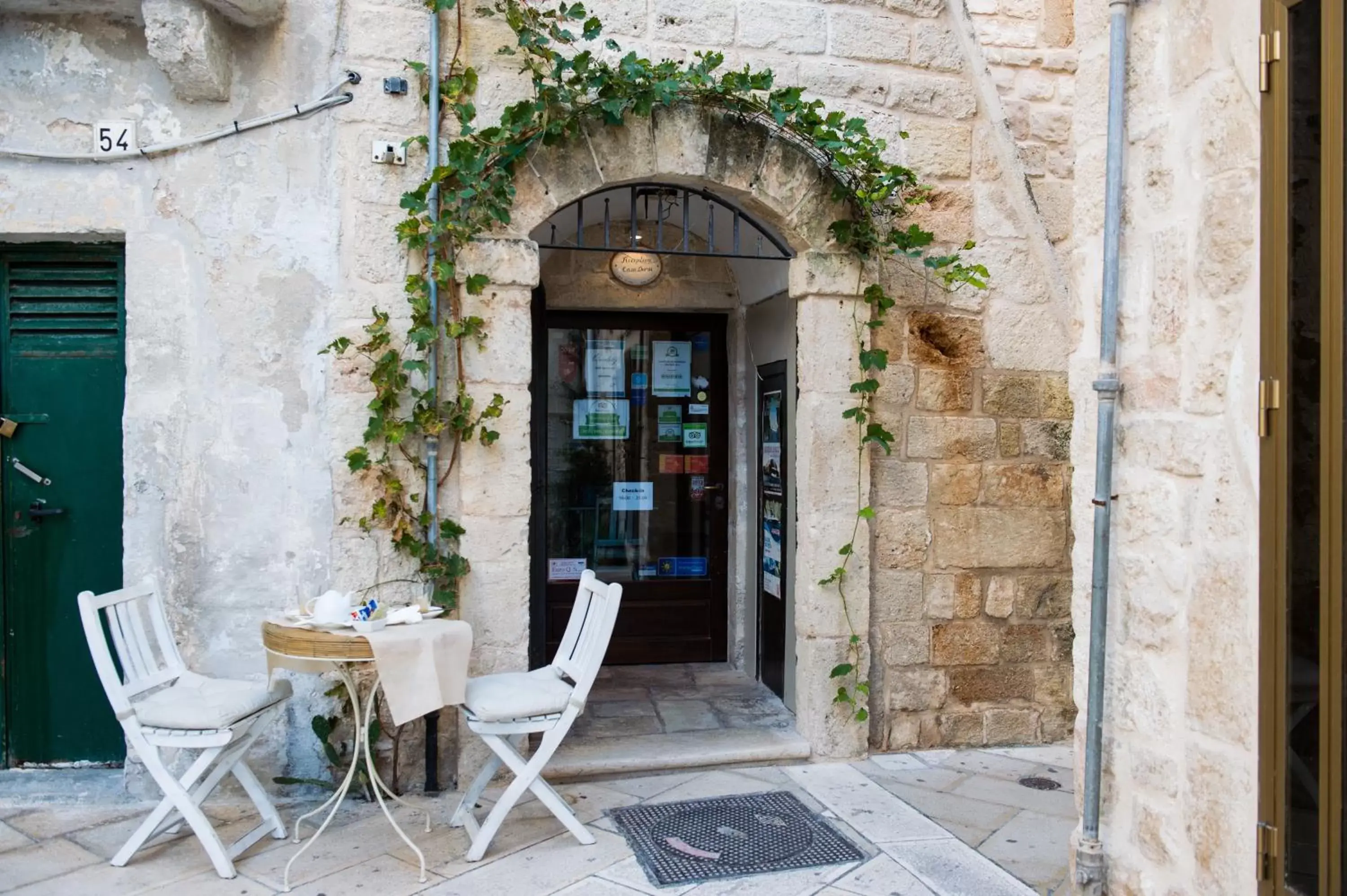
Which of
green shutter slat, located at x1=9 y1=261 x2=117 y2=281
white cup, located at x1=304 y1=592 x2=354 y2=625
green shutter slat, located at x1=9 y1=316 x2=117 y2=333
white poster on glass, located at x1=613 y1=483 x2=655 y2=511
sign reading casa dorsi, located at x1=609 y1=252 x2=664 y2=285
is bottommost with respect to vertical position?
white cup, located at x1=304 y1=592 x2=354 y2=625

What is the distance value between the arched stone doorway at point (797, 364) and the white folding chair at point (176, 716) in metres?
0.90

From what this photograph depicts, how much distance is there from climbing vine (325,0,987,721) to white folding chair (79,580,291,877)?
760 mm

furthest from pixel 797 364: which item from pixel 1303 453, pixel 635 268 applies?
pixel 1303 453

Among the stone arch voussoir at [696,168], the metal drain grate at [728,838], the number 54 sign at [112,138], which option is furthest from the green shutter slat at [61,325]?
the metal drain grate at [728,838]

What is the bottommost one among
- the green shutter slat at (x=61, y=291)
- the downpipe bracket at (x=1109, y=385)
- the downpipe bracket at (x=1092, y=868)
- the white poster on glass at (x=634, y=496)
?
the downpipe bracket at (x=1092, y=868)

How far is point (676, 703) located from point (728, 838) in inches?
61.3

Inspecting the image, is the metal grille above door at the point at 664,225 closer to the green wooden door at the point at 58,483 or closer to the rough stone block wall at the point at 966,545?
the rough stone block wall at the point at 966,545

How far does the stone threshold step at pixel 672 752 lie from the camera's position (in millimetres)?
4055

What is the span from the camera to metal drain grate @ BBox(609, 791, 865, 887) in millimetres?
3219

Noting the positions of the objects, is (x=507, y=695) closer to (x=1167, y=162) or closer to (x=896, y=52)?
(x=1167, y=162)

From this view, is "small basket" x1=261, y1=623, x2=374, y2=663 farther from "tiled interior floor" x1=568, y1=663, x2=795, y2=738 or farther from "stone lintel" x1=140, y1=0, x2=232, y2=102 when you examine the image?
"stone lintel" x1=140, y1=0, x2=232, y2=102

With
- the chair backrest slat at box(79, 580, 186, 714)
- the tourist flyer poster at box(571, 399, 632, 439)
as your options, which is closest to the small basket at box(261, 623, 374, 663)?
the chair backrest slat at box(79, 580, 186, 714)

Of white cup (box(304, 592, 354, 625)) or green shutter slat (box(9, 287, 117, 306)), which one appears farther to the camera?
green shutter slat (box(9, 287, 117, 306))

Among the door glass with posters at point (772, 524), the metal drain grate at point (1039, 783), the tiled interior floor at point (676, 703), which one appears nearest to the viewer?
the metal drain grate at point (1039, 783)
